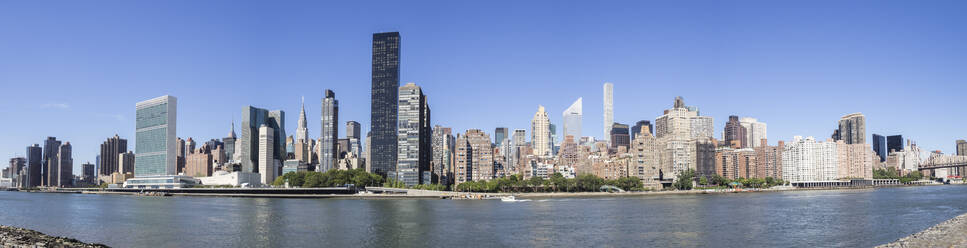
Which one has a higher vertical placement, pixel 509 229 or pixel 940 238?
pixel 940 238

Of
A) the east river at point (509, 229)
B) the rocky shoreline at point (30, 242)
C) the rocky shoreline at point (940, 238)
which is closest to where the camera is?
the rocky shoreline at point (30, 242)

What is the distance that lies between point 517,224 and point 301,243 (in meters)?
33.9

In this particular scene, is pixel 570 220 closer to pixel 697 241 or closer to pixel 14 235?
pixel 697 241

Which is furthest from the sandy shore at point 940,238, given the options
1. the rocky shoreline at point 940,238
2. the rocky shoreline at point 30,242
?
the rocky shoreline at point 30,242

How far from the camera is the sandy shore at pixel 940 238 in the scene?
59.7 metres

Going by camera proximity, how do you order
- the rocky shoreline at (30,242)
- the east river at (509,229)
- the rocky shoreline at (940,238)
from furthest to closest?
the east river at (509,229) < the rocky shoreline at (940,238) < the rocky shoreline at (30,242)

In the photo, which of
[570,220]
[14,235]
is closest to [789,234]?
[570,220]

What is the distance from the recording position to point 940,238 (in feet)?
210

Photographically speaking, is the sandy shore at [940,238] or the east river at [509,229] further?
the east river at [509,229]

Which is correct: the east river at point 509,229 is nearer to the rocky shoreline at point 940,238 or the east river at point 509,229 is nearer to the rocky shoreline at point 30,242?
the rocky shoreline at point 940,238

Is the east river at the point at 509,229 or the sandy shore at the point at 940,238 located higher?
the sandy shore at the point at 940,238

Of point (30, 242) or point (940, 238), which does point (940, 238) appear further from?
point (30, 242)

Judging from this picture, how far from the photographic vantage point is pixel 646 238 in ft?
257

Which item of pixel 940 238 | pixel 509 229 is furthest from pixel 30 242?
pixel 940 238
